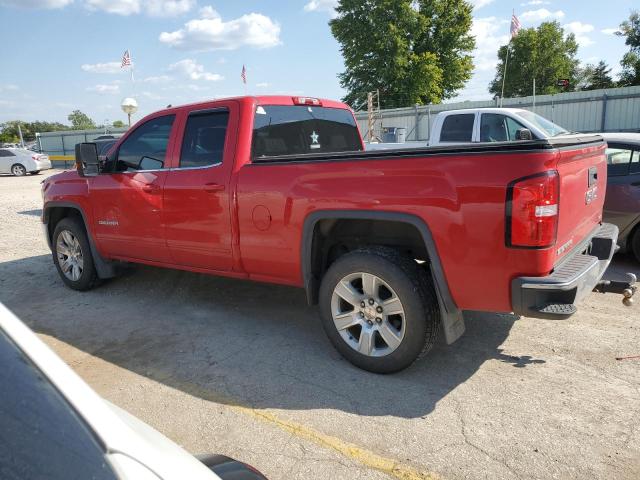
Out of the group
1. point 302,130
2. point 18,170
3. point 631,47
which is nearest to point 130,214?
point 302,130

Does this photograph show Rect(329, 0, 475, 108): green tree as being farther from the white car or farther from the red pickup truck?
the red pickup truck

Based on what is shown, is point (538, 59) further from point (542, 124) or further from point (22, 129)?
point (22, 129)

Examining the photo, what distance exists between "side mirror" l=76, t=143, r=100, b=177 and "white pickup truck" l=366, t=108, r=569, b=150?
513 cm

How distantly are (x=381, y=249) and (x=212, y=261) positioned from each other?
1.71 metres

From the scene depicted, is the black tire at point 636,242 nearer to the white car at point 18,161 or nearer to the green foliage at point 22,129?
the white car at point 18,161

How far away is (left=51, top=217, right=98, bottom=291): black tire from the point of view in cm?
575

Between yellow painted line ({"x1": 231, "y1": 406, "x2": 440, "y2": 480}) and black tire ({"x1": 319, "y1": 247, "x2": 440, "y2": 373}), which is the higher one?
black tire ({"x1": 319, "y1": 247, "x2": 440, "y2": 373})

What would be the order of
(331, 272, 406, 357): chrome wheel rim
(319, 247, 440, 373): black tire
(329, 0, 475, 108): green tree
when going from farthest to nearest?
(329, 0, 475, 108): green tree
(331, 272, 406, 357): chrome wheel rim
(319, 247, 440, 373): black tire

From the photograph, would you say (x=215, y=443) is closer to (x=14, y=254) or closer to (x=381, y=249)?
(x=381, y=249)

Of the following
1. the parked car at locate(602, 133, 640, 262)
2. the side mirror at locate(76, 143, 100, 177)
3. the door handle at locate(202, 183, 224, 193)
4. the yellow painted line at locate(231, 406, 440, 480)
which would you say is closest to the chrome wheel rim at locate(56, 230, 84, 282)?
the side mirror at locate(76, 143, 100, 177)

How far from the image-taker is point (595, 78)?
57906 millimetres

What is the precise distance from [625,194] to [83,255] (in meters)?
6.37

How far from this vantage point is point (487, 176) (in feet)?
9.41

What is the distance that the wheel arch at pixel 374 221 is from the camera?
3.20m
